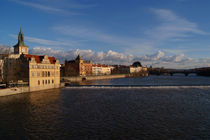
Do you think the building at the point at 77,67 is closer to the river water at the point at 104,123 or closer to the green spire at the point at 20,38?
the green spire at the point at 20,38

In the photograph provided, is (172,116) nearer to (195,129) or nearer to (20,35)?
(195,129)

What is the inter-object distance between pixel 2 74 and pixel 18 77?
17.5 metres

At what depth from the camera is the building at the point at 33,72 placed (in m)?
57.0

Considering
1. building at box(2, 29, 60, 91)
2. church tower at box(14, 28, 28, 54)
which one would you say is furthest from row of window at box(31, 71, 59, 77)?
church tower at box(14, 28, 28, 54)

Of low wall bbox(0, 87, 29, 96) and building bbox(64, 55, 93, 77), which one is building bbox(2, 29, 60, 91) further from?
building bbox(64, 55, 93, 77)

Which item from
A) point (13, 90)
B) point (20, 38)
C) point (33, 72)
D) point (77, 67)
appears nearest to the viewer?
point (13, 90)

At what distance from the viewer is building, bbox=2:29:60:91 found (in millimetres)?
56969

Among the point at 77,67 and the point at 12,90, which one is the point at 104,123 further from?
the point at 77,67

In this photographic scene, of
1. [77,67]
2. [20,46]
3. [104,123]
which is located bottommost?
[104,123]

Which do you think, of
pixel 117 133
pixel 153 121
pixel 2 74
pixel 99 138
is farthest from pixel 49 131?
pixel 2 74

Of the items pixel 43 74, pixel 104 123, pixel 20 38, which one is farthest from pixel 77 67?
pixel 104 123

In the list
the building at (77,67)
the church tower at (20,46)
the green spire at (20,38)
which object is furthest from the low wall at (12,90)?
the building at (77,67)

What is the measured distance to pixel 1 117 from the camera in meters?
27.2

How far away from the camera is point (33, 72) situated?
5775 centimetres
